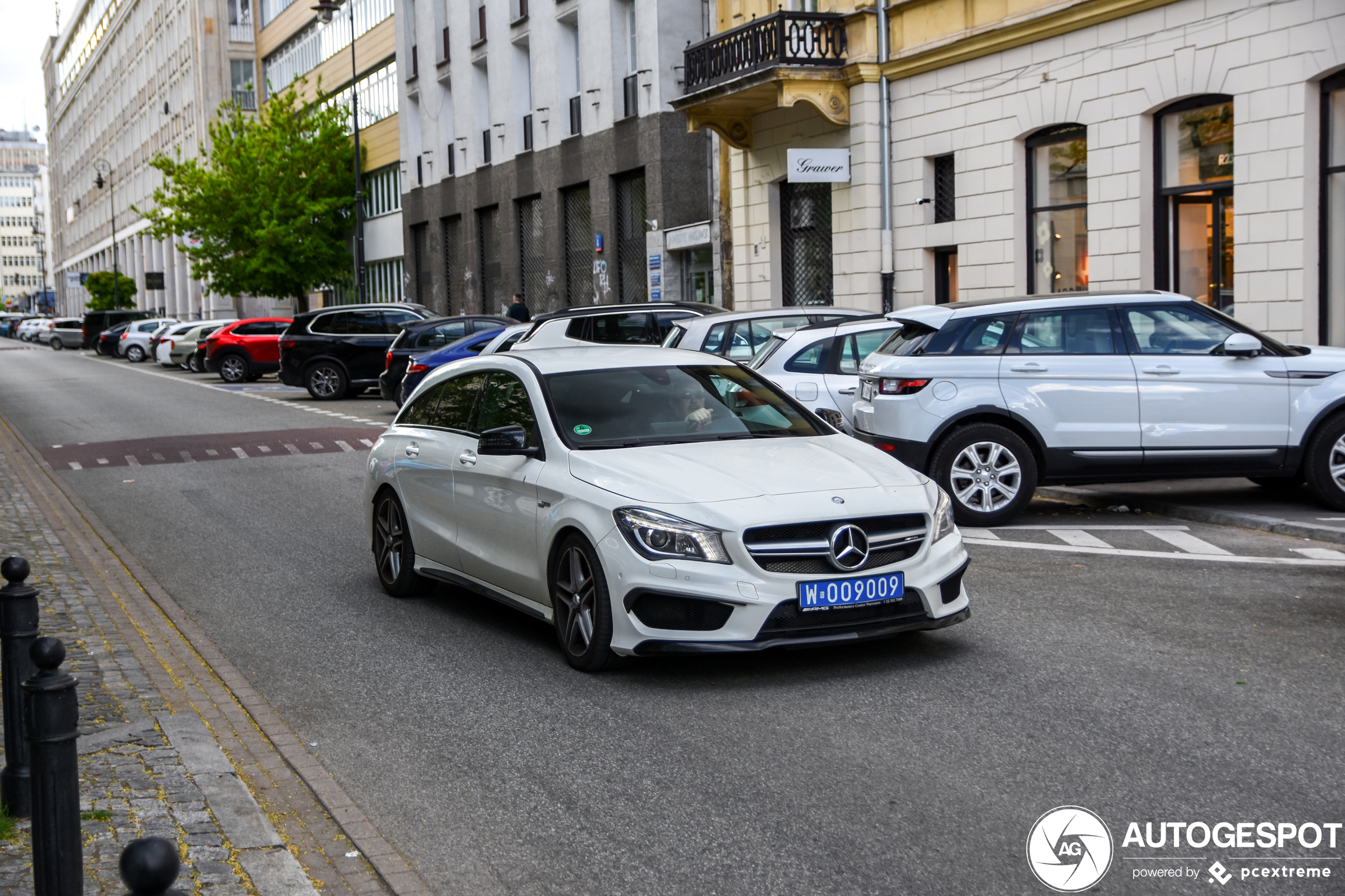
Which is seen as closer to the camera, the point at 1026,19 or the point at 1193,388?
the point at 1193,388

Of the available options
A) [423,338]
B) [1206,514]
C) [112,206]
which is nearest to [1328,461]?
[1206,514]

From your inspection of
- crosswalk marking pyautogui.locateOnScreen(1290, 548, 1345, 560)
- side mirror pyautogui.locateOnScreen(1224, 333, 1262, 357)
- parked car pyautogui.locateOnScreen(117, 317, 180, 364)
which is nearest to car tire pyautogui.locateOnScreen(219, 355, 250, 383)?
parked car pyautogui.locateOnScreen(117, 317, 180, 364)

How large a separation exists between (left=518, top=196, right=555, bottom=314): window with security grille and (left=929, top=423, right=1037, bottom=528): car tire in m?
27.2

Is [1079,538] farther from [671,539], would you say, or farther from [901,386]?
[671,539]

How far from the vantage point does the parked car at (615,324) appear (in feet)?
61.4

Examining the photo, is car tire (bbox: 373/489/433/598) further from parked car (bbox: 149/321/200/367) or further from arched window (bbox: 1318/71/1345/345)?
parked car (bbox: 149/321/200/367)

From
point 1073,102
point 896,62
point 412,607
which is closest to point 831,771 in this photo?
point 412,607

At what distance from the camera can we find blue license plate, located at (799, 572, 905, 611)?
6426mm

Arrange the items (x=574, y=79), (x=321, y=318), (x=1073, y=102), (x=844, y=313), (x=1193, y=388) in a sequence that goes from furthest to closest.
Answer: (x=574, y=79)
(x=321, y=318)
(x=1073, y=102)
(x=844, y=313)
(x=1193, y=388)

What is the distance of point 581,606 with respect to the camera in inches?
272

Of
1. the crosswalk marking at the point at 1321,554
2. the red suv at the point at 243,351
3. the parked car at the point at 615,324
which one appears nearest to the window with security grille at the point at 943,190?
the parked car at the point at 615,324

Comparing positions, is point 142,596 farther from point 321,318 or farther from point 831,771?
point 321,318

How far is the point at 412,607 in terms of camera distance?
29.1 feet

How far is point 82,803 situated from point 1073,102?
1747 centimetres
